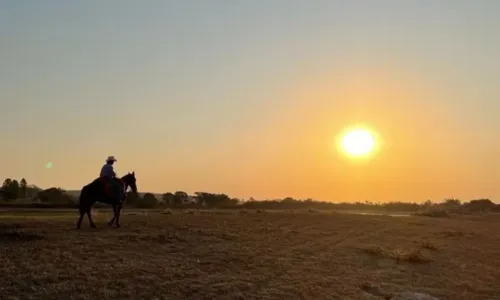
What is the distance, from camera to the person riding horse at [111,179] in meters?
23.2

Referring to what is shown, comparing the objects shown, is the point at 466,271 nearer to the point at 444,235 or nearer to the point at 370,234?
the point at 370,234

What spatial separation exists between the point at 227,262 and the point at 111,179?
23.9 ft

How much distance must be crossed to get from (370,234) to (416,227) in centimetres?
653

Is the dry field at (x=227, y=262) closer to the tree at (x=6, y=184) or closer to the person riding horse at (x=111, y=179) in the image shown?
the person riding horse at (x=111, y=179)

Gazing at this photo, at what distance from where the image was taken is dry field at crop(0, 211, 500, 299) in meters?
14.7

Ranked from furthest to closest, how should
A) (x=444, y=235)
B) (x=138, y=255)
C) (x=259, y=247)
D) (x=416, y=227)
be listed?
(x=416, y=227), (x=444, y=235), (x=259, y=247), (x=138, y=255)

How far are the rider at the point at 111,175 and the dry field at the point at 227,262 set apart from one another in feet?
5.07

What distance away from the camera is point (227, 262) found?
60.3ft

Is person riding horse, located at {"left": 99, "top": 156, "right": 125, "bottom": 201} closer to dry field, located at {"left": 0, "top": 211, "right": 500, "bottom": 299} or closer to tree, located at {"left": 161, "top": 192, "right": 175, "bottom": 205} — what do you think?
dry field, located at {"left": 0, "top": 211, "right": 500, "bottom": 299}

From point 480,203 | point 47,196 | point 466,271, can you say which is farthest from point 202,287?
point 480,203

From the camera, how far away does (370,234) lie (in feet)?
93.0

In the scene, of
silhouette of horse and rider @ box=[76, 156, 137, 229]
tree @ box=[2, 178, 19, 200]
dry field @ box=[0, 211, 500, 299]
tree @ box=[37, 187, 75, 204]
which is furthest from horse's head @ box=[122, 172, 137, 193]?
tree @ box=[2, 178, 19, 200]

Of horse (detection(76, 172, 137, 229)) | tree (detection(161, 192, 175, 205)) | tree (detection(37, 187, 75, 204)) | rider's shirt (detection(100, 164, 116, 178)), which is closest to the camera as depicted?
horse (detection(76, 172, 137, 229))

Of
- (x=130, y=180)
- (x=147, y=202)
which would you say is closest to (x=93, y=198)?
(x=130, y=180)
